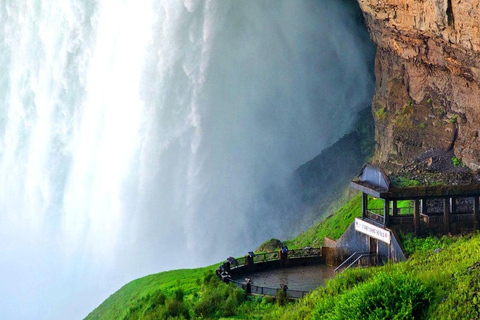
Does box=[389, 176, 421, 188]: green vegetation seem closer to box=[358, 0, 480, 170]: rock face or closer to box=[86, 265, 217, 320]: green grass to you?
box=[358, 0, 480, 170]: rock face

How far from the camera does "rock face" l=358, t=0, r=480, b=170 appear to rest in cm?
3338

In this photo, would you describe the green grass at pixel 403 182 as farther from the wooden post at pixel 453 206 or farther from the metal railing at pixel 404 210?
the metal railing at pixel 404 210

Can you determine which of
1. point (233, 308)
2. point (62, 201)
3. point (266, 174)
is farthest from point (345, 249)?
point (62, 201)

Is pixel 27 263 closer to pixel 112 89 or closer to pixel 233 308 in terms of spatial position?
pixel 112 89

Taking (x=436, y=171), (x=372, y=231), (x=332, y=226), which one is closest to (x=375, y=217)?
(x=372, y=231)

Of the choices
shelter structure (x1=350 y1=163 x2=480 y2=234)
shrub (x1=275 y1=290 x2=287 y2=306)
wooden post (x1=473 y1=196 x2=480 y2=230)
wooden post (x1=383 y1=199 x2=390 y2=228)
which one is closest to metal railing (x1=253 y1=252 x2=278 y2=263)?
shelter structure (x1=350 y1=163 x2=480 y2=234)

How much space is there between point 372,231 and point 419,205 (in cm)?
177

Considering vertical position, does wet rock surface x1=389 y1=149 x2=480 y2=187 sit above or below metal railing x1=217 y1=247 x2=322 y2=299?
above

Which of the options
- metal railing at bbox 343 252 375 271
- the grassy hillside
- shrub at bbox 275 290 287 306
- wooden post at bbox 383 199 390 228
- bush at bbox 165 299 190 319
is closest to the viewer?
the grassy hillside

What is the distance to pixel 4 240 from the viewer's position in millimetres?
61688

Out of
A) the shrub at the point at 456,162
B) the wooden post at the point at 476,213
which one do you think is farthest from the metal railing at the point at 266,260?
the shrub at the point at 456,162

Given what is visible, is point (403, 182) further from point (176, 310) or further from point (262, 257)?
point (176, 310)

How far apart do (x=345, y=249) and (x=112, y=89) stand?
24.9 metres

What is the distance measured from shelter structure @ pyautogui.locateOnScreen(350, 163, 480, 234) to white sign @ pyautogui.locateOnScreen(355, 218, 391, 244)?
0.11ft
